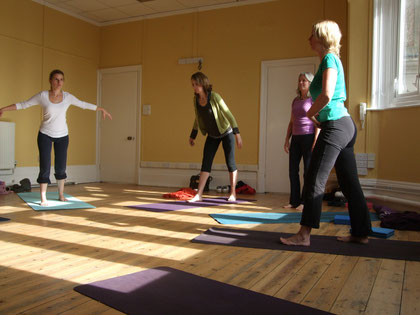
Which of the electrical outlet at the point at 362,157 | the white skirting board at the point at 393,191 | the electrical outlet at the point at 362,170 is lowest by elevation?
the white skirting board at the point at 393,191

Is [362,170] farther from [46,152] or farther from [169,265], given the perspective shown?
[46,152]

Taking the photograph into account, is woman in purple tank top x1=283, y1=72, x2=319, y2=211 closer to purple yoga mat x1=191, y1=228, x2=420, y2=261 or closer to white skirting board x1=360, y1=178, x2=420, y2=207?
white skirting board x1=360, y1=178, x2=420, y2=207

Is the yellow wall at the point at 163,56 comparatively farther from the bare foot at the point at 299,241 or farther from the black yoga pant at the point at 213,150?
the bare foot at the point at 299,241

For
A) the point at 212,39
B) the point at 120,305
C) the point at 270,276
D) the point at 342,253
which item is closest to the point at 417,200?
the point at 342,253

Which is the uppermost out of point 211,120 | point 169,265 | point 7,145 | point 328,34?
point 328,34

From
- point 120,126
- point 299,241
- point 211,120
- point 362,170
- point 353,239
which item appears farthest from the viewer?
point 120,126

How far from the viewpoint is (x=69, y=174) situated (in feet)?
23.3

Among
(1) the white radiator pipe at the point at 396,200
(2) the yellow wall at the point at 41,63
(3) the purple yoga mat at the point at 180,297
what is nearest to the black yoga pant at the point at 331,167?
(3) the purple yoga mat at the point at 180,297

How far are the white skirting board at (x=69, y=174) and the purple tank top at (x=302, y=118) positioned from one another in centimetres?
445

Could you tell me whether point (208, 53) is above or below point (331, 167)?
above

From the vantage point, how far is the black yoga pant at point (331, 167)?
2.37m

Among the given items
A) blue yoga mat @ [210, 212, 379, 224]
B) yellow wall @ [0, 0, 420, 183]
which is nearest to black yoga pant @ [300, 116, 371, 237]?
blue yoga mat @ [210, 212, 379, 224]

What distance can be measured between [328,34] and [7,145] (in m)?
5.21

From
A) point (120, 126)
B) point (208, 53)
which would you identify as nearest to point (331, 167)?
point (208, 53)
